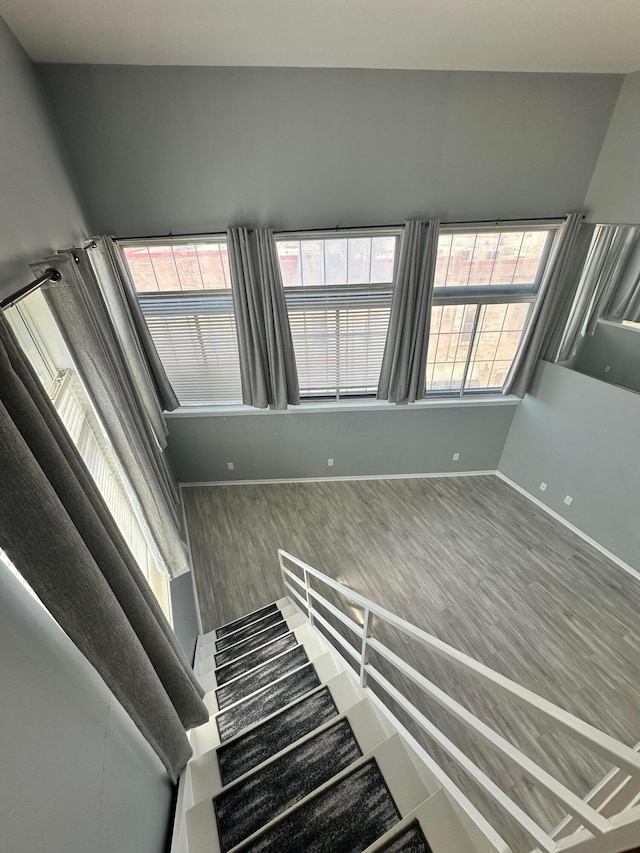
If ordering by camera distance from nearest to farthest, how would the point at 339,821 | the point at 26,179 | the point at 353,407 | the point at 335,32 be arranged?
the point at 339,821 < the point at 26,179 < the point at 335,32 < the point at 353,407

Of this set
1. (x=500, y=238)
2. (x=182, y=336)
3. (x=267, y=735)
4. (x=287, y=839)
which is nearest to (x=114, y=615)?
(x=287, y=839)

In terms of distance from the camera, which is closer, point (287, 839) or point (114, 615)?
point (114, 615)

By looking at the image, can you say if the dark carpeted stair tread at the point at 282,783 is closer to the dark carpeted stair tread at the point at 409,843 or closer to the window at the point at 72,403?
the dark carpeted stair tread at the point at 409,843

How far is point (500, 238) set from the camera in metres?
3.24

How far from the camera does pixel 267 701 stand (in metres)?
1.89

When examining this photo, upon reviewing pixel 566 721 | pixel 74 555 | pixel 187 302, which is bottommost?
pixel 566 721

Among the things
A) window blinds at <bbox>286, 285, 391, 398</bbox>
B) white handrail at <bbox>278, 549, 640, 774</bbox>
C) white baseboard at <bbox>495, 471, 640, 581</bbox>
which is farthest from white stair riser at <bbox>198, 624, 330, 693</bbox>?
white baseboard at <bbox>495, 471, 640, 581</bbox>

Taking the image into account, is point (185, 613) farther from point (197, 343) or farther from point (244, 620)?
point (197, 343)

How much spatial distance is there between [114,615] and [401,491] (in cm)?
369

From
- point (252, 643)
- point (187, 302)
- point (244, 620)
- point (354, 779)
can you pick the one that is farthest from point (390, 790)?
point (187, 302)

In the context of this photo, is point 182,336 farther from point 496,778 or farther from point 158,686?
point 496,778

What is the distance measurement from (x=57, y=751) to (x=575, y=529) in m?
4.27

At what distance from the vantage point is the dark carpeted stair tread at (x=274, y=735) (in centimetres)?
152

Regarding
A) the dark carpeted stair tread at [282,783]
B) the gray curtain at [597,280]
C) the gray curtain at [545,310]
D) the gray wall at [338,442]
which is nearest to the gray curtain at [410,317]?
the gray wall at [338,442]
